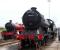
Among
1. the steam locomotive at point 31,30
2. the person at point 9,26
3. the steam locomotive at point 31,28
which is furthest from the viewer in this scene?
the person at point 9,26

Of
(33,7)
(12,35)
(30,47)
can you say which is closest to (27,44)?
(30,47)

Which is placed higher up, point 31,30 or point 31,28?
point 31,28

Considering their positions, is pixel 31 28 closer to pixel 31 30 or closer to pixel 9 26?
pixel 31 30

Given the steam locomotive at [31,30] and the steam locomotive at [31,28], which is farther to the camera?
the steam locomotive at [31,28]

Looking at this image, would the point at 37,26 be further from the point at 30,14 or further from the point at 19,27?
the point at 19,27

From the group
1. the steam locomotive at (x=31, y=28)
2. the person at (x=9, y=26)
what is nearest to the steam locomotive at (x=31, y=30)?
the steam locomotive at (x=31, y=28)

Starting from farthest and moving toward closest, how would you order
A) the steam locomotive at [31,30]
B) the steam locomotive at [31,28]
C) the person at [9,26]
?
the person at [9,26]
the steam locomotive at [31,28]
the steam locomotive at [31,30]

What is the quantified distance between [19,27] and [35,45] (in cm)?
1441

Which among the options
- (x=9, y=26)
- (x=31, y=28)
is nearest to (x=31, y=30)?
(x=31, y=28)

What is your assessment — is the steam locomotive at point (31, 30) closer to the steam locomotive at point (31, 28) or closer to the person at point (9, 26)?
the steam locomotive at point (31, 28)

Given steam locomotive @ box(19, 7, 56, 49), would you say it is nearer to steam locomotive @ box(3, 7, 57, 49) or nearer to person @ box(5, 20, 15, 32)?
steam locomotive @ box(3, 7, 57, 49)

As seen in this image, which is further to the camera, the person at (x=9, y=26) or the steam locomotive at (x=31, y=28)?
the person at (x=9, y=26)

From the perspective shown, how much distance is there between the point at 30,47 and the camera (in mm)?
17938

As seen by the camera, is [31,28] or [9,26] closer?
[31,28]
